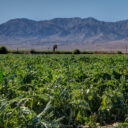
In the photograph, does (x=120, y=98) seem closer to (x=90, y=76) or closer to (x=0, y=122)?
(x=90, y=76)

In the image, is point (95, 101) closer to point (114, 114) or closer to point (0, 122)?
point (114, 114)

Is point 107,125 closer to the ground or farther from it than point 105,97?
closer to the ground

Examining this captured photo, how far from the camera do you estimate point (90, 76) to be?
5.32m

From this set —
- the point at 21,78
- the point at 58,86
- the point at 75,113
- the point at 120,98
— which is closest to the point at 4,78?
the point at 21,78

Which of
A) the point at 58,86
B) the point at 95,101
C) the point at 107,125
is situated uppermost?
the point at 58,86

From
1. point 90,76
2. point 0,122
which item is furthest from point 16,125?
point 90,76

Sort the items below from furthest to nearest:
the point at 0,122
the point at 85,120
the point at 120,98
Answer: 1. the point at 120,98
2. the point at 85,120
3. the point at 0,122

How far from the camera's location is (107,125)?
12.7 feet

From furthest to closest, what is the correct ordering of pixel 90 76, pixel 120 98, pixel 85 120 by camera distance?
pixel 90 76 < pixel 120 98 < pixel 85 120

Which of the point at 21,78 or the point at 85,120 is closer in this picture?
the point at 85,120

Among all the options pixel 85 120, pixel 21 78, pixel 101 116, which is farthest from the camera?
pixel 21 78

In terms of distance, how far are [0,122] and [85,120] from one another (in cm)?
138

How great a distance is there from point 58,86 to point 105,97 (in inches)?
31.8

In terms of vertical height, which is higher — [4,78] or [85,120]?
A: [4,78]
